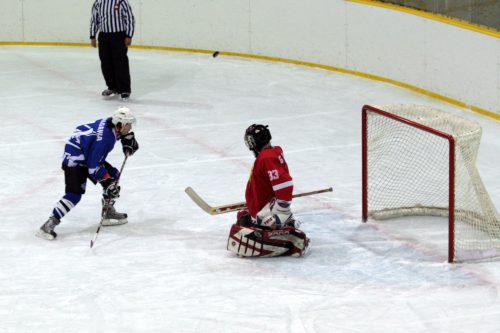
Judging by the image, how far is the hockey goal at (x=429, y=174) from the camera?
21.9 ft

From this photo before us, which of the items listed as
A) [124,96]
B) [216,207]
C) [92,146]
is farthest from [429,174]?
[124,96]

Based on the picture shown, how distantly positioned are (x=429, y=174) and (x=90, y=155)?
2.41 metres

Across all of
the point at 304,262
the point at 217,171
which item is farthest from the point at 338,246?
the point at 217,171

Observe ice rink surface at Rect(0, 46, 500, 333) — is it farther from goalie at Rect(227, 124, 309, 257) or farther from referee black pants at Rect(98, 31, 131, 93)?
referee black pants at Rect(98, 31, 131, 93)

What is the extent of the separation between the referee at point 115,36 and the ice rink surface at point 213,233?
0.23 metres

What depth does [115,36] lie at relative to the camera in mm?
10836

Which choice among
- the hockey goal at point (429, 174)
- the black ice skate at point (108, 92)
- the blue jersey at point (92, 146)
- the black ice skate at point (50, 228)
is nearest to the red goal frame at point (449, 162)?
the hockey goal at point (429, 174)

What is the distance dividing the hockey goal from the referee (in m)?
3.73

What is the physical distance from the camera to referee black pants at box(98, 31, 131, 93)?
35.6 ft

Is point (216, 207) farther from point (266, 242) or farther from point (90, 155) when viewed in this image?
point (90, 155)

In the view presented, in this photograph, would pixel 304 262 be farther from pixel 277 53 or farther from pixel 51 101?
pixel 277 53

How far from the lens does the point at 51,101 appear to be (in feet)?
35.7

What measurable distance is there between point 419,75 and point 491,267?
4.54m

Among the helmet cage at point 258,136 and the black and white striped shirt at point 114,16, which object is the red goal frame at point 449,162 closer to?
the helmet cage at point 258,136
